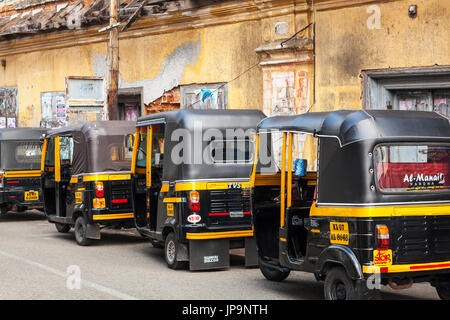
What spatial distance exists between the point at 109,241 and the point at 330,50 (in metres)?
6.09

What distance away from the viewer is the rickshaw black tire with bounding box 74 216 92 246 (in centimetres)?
1412

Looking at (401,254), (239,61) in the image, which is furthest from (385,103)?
(401,254)

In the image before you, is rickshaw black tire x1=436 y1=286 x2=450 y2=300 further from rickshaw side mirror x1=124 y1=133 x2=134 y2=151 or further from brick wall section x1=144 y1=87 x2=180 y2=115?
brick wall section x1=144 y1=87 x2=180 y2=115

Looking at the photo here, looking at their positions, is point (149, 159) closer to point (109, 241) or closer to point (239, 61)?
point (109, 241)

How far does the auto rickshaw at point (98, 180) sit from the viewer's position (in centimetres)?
1387

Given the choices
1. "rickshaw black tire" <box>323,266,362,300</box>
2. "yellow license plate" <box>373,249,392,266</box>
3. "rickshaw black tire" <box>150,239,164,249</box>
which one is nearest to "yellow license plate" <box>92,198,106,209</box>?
"rickshaw black tire" <box>150,239,164,249</box>

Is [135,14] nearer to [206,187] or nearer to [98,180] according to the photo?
[98,180]

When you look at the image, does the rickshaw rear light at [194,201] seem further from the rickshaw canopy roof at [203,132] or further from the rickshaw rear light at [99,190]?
the rickshaw rear light at [99,190]

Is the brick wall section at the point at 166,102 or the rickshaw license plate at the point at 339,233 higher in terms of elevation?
the brick wall section at the point at 166,102

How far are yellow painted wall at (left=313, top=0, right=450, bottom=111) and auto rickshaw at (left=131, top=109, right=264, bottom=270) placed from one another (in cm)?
429

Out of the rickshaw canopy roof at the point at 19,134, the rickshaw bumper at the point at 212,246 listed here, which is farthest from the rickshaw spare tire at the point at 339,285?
the rickshaw canopy roof at the point at 19,134

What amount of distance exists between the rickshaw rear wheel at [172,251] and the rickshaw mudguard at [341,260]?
3405 mm

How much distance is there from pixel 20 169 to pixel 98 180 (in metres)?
5.30

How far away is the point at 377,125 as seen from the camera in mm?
7773
